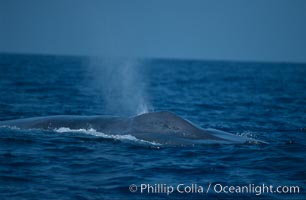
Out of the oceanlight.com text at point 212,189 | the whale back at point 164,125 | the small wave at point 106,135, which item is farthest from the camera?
the whale back at point 164,125

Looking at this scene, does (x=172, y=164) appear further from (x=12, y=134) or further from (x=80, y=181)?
(x=12, y=134)

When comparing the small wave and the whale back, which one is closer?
the small wave

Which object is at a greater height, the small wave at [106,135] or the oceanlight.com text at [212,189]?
the small wave at [106,135]

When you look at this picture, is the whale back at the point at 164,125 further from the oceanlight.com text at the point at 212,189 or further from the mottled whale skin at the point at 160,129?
the oceanlight.com text at the point at 212,189

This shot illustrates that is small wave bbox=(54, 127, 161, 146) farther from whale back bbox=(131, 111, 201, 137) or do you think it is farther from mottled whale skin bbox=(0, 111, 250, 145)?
whale back bbox=(131, 111, 201, 137)

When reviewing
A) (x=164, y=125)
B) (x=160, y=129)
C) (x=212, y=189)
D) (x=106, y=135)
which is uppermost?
(x=164, y=125)

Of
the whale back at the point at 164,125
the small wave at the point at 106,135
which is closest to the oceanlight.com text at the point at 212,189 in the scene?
the small wave at the point at 106,135

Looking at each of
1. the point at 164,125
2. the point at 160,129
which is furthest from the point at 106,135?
the point at 164,125

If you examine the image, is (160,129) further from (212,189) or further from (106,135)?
(212,189)

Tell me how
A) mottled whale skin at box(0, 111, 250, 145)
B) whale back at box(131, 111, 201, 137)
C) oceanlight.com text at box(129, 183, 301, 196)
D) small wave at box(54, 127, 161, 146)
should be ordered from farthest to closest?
whale back at box(131, 111, 201, 137), mottled whale skin at box(0, 111, 250, 145), small wave at box(54, 127, 161, 146), oceanlight.com text at box(129, 183, 301, 196)

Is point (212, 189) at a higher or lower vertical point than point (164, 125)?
lower

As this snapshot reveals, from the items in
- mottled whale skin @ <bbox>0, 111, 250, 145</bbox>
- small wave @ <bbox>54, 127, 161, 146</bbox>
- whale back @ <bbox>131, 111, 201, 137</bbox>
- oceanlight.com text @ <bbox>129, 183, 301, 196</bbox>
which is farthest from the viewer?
whale back @ <bbox>131, 111, 201, 137</bbox>

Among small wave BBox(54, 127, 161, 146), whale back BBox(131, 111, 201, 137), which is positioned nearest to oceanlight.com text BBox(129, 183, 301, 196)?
small wave BBox(54, 127, 161, 146)

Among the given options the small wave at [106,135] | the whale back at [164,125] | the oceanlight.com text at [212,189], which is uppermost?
the whale back at [164,125]
